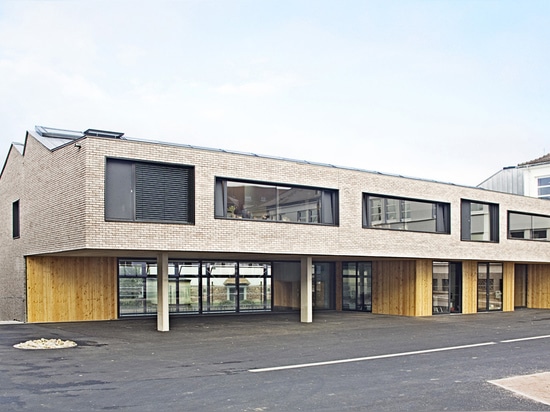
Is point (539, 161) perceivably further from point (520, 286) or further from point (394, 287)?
point (394, 287)

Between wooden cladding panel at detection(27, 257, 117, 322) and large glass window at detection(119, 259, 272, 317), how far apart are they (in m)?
0.66

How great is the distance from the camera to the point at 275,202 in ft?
62.1

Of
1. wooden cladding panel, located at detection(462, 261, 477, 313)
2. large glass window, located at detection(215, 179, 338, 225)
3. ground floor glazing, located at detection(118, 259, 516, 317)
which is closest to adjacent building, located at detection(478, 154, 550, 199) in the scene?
ground floor glazing, located at detection(118, 259, 516, 317)

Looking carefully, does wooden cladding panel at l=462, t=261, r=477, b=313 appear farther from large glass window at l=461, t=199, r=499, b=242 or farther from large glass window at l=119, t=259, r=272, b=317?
large glass window at l=119, t=259, r=272, b=317

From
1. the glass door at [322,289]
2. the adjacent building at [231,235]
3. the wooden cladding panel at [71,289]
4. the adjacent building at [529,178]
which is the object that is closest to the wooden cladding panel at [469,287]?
the adjacent building at [231,235]

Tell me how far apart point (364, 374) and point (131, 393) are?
4.32 meters

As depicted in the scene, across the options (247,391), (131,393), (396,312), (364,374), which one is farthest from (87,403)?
(396,312)

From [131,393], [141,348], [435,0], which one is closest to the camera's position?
[131,393]

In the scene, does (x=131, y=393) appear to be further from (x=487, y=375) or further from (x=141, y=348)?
(x=487, y=375)

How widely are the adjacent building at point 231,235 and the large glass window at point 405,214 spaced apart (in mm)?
66

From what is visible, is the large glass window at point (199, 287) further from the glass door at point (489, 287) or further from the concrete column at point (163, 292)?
the glass door at point (489, 287)

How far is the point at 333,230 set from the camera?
20203mm

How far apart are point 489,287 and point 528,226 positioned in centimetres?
345

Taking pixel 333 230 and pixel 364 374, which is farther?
pixel 333 230
